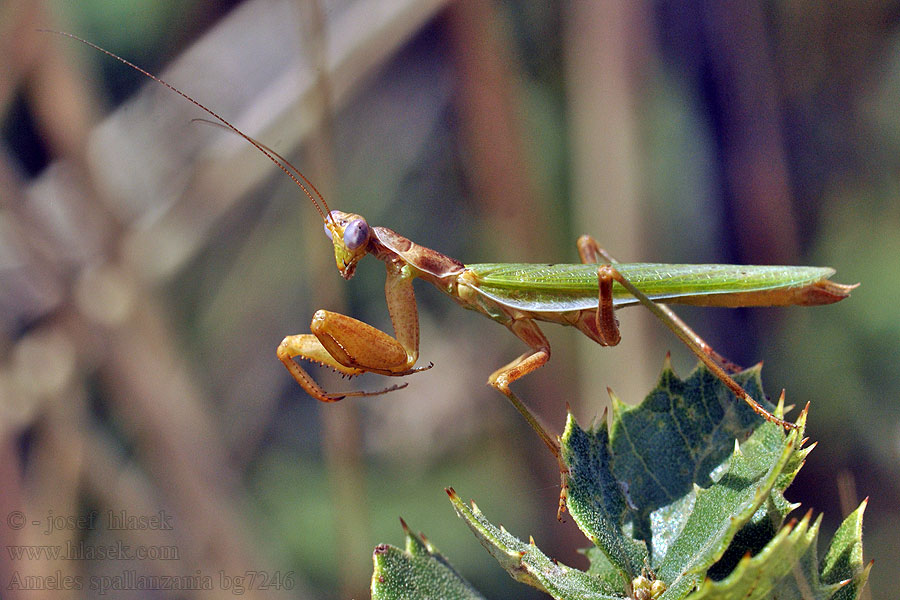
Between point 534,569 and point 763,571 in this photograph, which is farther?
point 534,569

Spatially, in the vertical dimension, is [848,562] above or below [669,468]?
below

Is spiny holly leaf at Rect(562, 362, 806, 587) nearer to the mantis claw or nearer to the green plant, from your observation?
the green plant

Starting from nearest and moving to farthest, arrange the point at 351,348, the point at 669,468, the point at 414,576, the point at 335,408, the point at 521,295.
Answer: the point at 414,576, the point at 669,468, the point at 351,348, the point at 521,295, the point at 335,408

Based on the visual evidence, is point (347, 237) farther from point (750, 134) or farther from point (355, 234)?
point (750, 134)

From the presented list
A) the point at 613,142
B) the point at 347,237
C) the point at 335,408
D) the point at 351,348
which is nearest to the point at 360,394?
the point at 351,348

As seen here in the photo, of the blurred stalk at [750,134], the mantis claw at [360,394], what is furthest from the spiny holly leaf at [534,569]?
the blurred stalk at [750,134]

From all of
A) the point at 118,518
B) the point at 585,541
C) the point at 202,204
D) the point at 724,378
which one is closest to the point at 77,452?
the point at 118,518

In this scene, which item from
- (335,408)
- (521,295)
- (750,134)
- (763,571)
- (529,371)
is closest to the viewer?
(763,571)
